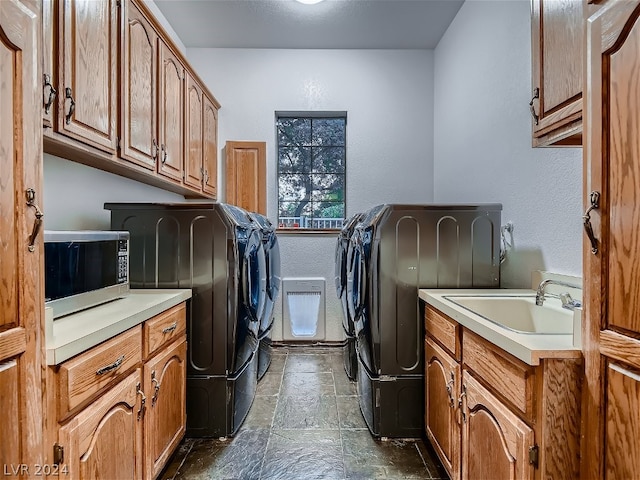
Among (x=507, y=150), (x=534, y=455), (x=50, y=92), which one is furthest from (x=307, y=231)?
(x=534, y=455)

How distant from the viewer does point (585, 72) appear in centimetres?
88

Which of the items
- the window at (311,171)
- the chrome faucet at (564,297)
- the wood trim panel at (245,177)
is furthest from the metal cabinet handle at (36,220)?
the window at (311,171)

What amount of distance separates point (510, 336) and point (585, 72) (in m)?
0.74

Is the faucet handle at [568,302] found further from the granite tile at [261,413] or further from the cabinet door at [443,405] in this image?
the granite tile at [261,413]

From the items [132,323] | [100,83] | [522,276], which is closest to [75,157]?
[100,83]

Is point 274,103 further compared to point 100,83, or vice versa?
point 274,103

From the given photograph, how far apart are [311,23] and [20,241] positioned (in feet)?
9.83

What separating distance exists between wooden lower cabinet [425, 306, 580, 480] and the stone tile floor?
0.25 metres

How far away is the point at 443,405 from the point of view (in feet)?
5.32

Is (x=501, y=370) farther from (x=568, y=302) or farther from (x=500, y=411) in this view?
(x=568, y=302)

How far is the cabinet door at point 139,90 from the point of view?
171 centimetres

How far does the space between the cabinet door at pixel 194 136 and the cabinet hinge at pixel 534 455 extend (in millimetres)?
2494

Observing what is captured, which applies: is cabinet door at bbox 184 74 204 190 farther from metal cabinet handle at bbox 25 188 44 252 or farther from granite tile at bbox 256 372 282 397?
metal cabinet handle at bbox 25 188 44 252

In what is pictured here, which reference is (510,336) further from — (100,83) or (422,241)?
(100,83)
